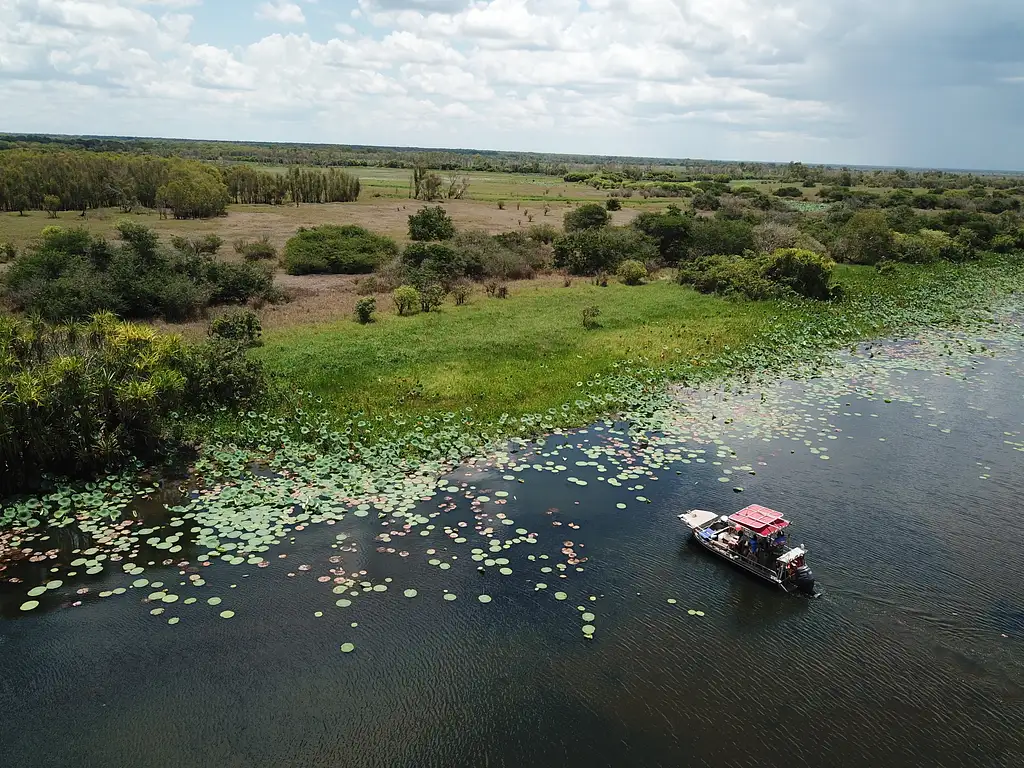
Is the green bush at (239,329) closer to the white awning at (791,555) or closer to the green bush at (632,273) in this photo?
the white awning at (791,555)

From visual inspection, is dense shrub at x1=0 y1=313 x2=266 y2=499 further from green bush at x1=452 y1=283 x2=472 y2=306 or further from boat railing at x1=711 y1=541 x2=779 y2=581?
green bush at x1=452 y1=283 x2=472 y2=306

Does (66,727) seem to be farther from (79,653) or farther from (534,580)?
(534,580)

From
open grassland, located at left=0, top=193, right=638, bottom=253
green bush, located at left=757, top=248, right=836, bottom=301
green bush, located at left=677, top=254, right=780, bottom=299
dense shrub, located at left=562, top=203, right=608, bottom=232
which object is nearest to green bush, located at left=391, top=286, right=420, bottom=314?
green bush, located at left=677, top=254, right=780, bottom=299

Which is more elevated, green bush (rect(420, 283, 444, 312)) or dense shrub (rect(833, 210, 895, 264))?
dense shrub (rect(833, 210, 895, 264))

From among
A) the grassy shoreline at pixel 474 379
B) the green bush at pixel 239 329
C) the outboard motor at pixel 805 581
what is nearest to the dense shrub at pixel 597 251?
the grassy shoreline at pixel 474 379

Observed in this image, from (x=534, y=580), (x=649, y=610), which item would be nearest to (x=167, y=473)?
(x=534, y=580)

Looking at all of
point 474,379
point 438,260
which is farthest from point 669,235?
point 474,379
